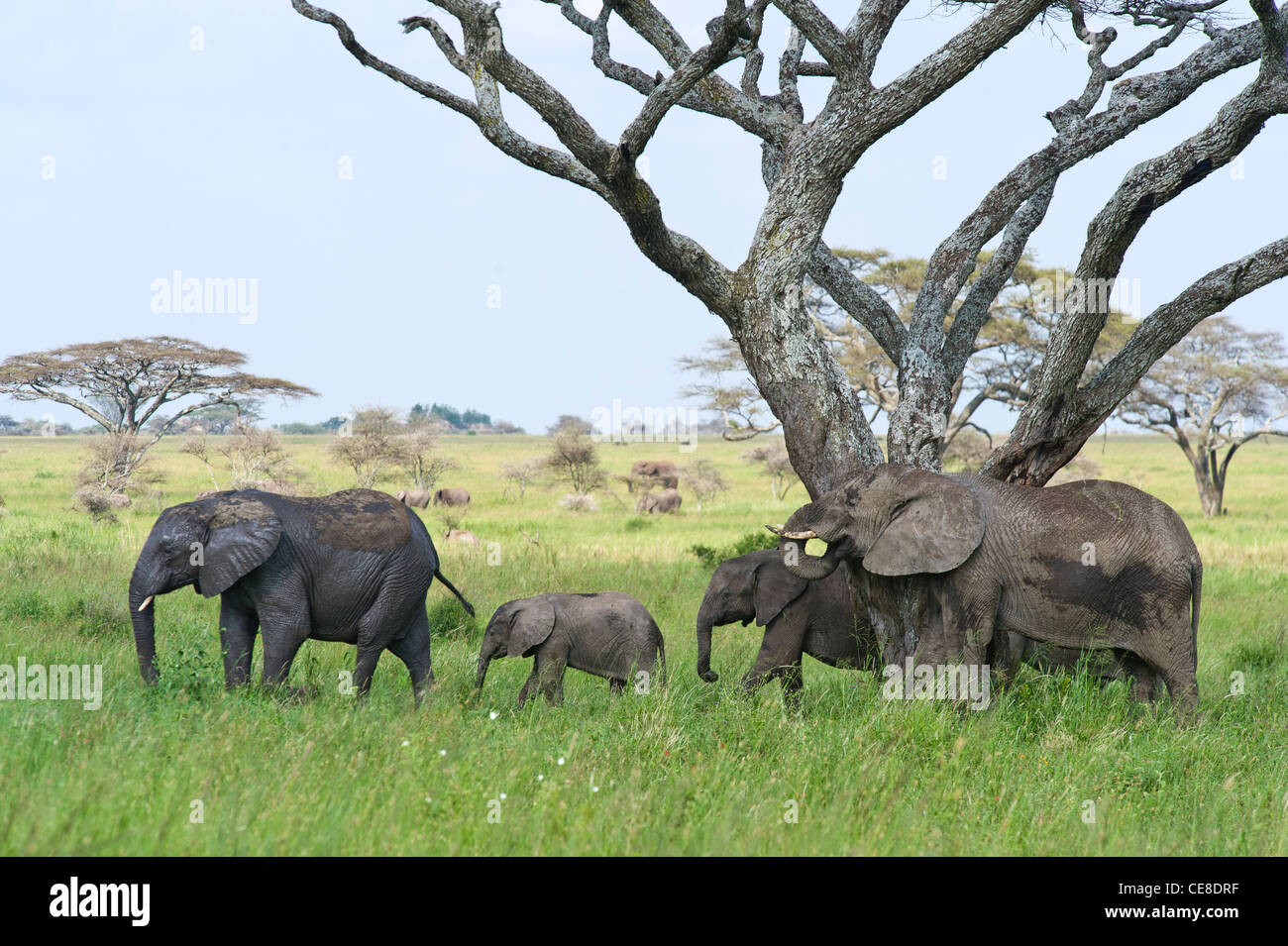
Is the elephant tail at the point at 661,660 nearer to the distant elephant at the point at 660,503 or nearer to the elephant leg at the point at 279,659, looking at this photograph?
the elephant leg at the point at 279,659

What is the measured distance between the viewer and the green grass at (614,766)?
4.54 m

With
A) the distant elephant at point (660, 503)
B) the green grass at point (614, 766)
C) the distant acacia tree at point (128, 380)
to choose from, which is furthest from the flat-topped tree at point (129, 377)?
the green grass at point (614, 766)

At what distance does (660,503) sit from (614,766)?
88.8 feet

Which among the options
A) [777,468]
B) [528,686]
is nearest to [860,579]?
[528,686]

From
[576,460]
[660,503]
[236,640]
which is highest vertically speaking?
[576,460]

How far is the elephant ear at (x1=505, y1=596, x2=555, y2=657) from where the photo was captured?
7.89 m

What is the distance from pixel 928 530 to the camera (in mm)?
7215

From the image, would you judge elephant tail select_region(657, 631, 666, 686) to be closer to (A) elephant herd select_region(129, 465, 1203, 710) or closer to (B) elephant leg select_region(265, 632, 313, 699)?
(A) elephant herd select_region(129, 465, 1203, 710)

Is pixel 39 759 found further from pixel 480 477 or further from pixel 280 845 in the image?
pixel 480 477

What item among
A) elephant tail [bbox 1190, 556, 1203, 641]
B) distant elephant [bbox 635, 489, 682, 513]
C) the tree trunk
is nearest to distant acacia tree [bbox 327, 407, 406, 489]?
distant elephant [bbox 635, 489, 682, 513]

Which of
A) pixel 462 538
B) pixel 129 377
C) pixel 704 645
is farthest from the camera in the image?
pixel 129 377

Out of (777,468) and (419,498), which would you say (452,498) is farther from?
(777,468)
